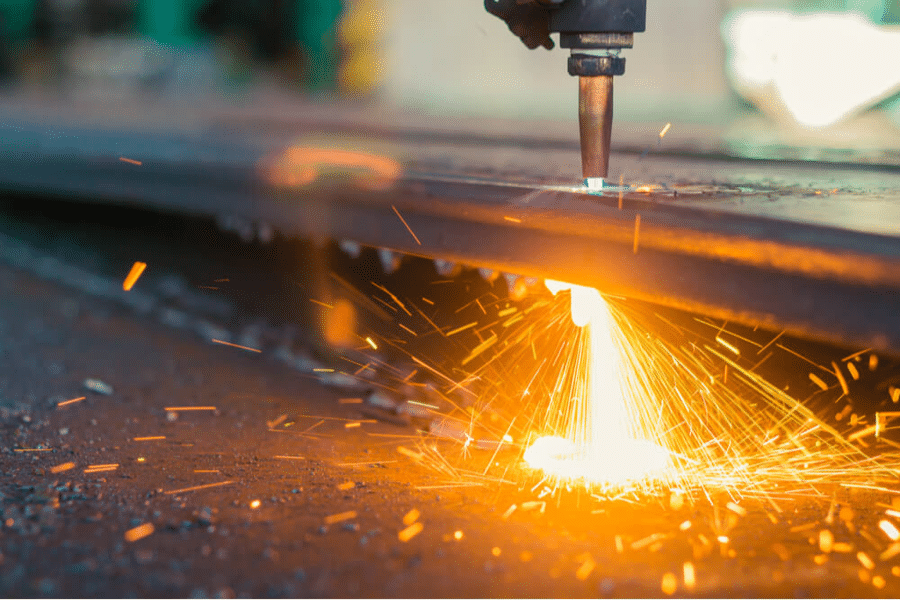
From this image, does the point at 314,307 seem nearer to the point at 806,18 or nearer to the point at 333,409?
the point at 333,409

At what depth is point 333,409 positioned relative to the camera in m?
2.11

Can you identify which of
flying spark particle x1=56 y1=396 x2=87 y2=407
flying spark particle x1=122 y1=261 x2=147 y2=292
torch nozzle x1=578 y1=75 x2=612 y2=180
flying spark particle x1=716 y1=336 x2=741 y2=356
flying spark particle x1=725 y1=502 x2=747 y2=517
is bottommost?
flying spark particle x1=122 y1=261 x2=147 y2=292

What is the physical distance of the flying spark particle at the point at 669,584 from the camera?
129cm

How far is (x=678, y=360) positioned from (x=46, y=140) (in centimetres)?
282

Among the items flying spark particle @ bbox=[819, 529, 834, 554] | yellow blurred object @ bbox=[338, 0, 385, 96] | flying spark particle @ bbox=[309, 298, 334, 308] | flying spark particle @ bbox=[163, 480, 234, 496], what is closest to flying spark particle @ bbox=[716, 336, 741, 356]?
flying spark particle @ bbox=[819, 529, 834, 554]

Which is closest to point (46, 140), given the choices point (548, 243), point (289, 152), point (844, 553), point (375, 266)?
point (289, 152)

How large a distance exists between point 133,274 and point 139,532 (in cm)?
234

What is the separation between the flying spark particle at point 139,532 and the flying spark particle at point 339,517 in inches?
10.6

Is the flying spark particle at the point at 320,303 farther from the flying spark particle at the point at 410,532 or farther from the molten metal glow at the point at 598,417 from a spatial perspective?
the flying spark particle at the point at 410,532

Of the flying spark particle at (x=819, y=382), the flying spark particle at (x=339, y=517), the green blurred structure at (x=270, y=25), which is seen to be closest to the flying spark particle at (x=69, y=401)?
the flying spark particle at (x=339, y=517)

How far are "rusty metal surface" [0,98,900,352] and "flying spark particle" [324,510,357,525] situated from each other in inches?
22.3

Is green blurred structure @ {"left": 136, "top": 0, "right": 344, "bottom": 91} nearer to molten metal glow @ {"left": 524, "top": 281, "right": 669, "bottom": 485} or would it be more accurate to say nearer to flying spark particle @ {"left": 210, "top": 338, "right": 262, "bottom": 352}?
flying spark particle @ {"left": 210, "top": 338, "right": 262, "bottom": 352}

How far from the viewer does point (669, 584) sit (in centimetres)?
131

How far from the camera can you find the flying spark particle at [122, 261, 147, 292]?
11.7 feet
